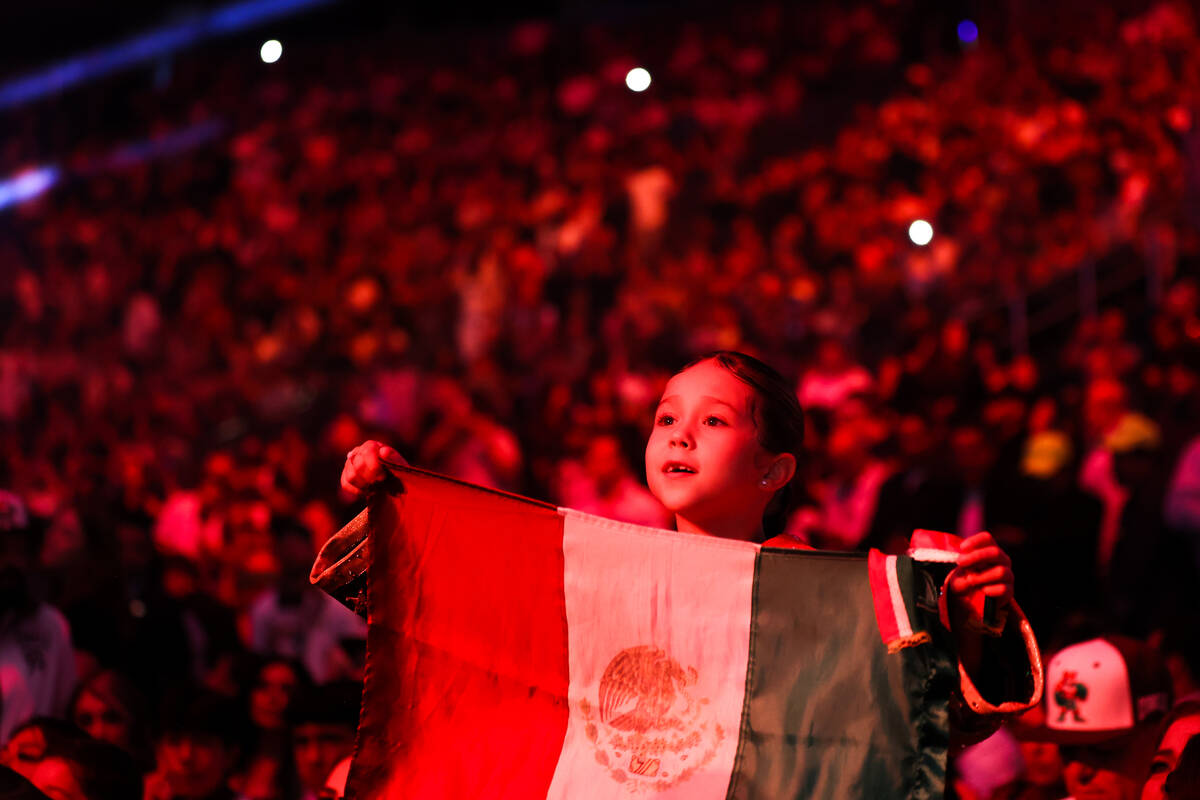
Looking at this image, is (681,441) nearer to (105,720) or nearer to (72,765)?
(72,765)

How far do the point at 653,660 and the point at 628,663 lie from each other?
6cm

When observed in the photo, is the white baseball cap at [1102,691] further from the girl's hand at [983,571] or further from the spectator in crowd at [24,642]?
the spectator in crowd at [24,642]

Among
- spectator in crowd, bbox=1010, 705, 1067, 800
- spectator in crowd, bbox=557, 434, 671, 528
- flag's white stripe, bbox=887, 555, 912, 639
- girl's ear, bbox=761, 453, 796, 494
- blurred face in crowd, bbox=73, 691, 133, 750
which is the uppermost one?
spectator in crowd, bbox=557, 434, 671, 528

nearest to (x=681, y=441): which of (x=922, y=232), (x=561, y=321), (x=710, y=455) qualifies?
(x=710, y=455)

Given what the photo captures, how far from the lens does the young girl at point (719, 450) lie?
3291 millimetres

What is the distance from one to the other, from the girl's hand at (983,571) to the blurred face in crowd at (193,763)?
3.13 metres

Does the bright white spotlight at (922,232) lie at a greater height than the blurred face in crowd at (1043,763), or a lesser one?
greater

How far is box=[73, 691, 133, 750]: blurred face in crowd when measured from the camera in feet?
16.8

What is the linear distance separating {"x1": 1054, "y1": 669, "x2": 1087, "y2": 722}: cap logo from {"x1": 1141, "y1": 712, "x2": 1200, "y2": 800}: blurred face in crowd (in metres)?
0.25

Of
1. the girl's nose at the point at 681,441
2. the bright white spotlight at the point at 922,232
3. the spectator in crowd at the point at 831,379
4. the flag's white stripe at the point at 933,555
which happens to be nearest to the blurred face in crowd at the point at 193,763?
the girl's nose at the point at 681,441

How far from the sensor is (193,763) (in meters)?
4.95

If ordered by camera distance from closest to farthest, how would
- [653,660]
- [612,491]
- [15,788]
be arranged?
[653,660], [15,788], [612,491]

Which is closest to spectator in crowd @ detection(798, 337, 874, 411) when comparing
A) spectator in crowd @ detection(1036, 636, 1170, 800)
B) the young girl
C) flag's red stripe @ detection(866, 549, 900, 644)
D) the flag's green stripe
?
spectator in crowd @ detection(1036, 636, 1170, 800)

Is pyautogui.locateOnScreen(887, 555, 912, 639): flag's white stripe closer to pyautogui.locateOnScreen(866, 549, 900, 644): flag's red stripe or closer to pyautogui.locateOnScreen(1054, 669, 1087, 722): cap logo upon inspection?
pyautogui.locateOnScreen(866, 549, 900, 644): flag's red stripe
